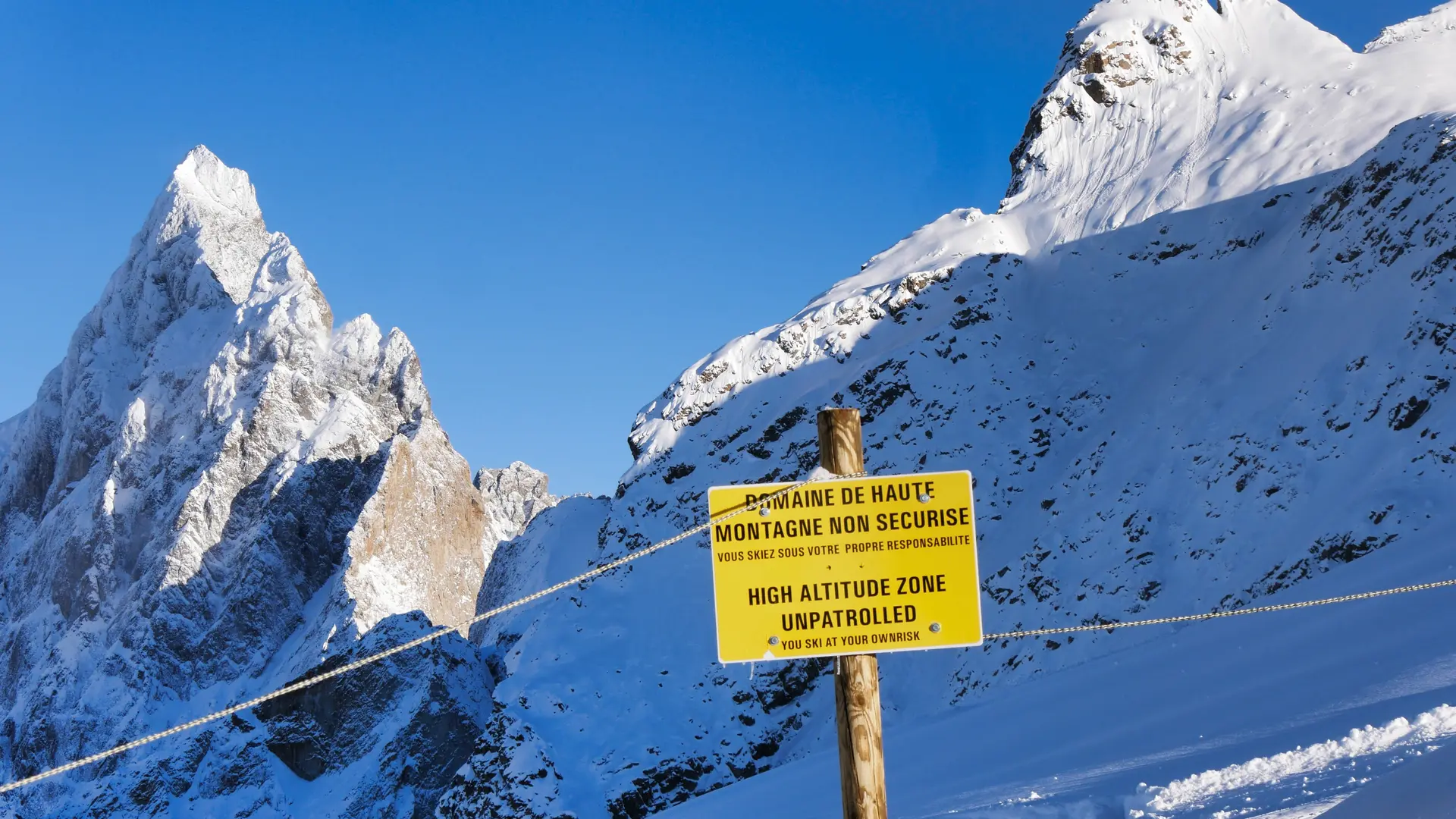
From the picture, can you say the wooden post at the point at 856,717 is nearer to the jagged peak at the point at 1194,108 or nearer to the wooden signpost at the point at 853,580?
the wooden signpost at the point at 853,580

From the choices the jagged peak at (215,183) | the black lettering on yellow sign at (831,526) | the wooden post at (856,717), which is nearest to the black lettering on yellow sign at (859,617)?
the wooden post at (856,717)

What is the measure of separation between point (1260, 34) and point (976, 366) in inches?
919

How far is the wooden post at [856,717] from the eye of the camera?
4.14 metres

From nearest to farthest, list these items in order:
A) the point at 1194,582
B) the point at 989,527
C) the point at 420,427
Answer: the point at 1194,582
the point at 989,527
the point at 420,427

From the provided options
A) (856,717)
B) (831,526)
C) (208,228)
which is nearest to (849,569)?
(831,526)

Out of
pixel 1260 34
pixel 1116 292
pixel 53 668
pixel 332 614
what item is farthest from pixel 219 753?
pixel 1260 34

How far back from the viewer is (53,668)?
314ft

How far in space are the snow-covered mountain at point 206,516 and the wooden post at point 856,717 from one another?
70941mm

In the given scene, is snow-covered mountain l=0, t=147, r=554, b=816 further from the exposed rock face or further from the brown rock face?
the exposed rock face

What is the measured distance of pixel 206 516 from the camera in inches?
3740

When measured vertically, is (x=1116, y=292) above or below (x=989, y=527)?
above

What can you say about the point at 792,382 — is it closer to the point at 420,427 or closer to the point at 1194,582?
the point at 1194,582

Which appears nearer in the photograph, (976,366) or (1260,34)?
(976,366)

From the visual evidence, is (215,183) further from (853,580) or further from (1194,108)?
(853,580)
